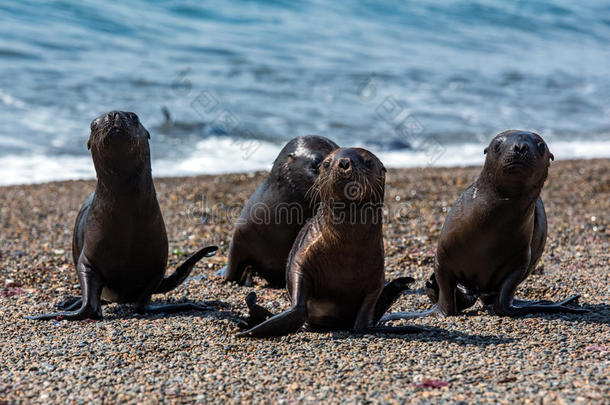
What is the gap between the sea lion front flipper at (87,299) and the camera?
543cm

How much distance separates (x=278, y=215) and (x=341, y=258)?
5.57 feet

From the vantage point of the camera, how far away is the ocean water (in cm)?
1516

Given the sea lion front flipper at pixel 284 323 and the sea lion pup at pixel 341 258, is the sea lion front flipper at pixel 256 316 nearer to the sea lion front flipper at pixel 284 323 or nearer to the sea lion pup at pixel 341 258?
the sea lion pup at pixel 341 258

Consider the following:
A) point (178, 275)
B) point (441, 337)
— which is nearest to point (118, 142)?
point (178, 275)

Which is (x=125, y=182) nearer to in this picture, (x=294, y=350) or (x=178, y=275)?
(x=178, y=275)

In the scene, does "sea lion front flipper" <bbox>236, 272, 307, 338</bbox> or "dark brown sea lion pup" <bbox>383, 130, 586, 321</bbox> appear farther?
"dark brown sea lion pup" <bbox>383, 130, 586, 321</bbox>

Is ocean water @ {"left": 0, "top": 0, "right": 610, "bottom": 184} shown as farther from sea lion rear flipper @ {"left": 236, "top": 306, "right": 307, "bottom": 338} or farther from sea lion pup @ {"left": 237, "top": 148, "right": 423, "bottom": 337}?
sea lion rear flipper @ {"left": 236, "top": 306, "right": 307, "bottom": 338}

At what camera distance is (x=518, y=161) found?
5254 mm

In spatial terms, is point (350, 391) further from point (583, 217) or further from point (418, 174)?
point (418, 174)

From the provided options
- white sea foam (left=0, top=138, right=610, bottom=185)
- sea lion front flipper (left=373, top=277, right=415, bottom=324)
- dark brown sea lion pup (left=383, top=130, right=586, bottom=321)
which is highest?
dark brown sea lion pup (left=383, top=130, right=586, bottom=321)

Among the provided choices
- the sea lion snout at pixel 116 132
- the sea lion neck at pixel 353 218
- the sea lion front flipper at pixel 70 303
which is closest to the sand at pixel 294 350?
the sea lion front flipper at pixel 70 303

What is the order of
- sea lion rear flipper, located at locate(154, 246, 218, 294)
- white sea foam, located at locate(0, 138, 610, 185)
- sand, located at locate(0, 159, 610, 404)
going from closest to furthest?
1. sand, located at locate(0, 159, 610, 404)
2. sea lion rear flipper, located at locate(154, 246, 218, 294)
3. white sea foam, located at locate(0, 138, 610, 185)

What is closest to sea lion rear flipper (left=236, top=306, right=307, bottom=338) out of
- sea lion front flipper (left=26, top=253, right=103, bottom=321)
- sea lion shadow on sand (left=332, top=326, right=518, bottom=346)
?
sea lion shadow on sand (left=332, top=326, right=518, bottom=346)

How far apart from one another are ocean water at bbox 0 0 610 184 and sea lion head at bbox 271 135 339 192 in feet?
22.1
